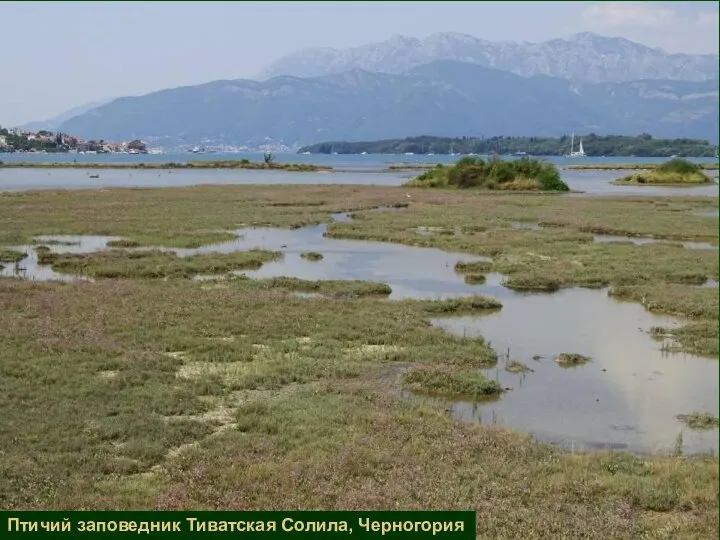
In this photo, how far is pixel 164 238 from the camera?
38219mm

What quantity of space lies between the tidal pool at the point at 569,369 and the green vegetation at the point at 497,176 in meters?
51.0

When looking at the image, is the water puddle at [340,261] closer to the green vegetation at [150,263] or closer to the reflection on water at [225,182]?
the green vegetation at [150,263]

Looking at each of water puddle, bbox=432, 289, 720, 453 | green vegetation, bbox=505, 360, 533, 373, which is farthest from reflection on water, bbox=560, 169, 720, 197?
green vegetation, bbox=505, 360, 533, 373

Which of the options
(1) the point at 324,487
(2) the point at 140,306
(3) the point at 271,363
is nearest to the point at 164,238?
(2) the point at 140,306

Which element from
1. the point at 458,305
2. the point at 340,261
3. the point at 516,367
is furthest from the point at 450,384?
the point at 340,261

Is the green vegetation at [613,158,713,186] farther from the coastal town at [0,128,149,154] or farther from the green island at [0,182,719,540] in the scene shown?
the coastal town at [0,128,149,154]

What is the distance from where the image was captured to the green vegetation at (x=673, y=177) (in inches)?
3819

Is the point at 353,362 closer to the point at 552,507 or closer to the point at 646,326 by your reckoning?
the point at 552,507

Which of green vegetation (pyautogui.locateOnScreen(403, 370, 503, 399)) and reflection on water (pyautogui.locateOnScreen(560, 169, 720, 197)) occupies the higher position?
reflection on water (pyautogui.locateOnScreen(560, 169, 720, 197))

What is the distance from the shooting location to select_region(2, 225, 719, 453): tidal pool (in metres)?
13.1

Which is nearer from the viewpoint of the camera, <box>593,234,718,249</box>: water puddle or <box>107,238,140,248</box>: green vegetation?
<box>107,238,140,248</box>: green vegetation

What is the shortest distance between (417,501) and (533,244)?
96.5 feet

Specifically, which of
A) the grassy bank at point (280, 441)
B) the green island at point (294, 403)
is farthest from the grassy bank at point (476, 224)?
the grassy bank at point (280, 441)

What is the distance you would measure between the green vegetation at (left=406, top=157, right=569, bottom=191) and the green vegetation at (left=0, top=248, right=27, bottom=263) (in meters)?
57.9
